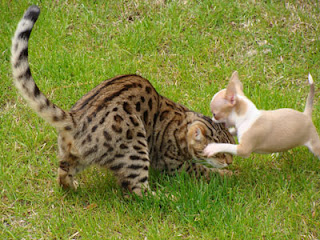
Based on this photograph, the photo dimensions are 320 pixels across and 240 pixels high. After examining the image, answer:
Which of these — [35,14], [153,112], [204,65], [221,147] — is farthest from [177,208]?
[204,65]

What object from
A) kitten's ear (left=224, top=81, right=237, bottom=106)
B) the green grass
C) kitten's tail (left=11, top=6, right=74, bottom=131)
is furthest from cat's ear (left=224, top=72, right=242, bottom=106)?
kitten's tail (left=11, top=6, right=74, bottom=131)

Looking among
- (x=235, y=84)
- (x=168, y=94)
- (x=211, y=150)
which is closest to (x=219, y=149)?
(x=211, y=150)

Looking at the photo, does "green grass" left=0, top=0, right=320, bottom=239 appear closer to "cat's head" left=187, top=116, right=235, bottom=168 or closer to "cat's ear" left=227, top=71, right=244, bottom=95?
"cat's head" left=187, top=116, right=235, bottom=168

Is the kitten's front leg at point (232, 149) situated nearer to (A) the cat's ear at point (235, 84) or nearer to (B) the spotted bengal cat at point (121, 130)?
(B) the spotted bengal cat at point (121, 130)

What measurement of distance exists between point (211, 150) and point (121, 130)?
100 centimetres

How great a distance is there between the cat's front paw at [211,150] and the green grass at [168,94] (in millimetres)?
350

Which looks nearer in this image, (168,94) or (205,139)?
(205,139)

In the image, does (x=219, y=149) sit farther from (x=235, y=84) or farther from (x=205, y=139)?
(x=235, y=84)

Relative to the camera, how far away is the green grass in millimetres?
4938

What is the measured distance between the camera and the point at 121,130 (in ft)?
16.4

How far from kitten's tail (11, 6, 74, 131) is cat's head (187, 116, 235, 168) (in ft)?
4.66

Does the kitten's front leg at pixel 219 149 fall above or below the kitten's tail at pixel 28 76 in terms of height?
below

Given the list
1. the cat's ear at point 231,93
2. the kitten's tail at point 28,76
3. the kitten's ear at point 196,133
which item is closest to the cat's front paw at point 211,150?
the kitten's ear at point 196,133

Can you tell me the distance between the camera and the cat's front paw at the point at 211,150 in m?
5.20
